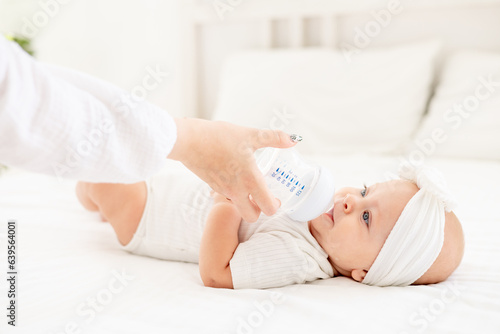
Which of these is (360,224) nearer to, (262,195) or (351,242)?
(351,242)

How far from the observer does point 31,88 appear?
1.80 feet

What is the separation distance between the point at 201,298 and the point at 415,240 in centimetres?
41

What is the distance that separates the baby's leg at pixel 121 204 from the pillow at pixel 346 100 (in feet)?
2.71

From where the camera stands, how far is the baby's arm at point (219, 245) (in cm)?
94

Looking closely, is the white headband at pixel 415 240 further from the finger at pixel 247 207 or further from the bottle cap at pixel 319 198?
the finger at pixel 247 207

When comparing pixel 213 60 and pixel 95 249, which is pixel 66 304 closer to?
pixel 95 249

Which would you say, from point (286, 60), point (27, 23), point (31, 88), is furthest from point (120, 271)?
point (27, 23)

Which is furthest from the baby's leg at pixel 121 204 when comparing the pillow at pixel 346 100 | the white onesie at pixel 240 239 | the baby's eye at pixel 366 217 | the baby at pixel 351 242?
the pillow at pixel 346 100

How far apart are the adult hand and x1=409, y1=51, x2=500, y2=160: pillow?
3.91 ft

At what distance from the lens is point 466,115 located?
176 cm

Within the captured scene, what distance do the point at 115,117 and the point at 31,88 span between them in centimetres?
11

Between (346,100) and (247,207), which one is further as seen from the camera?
(346,100)

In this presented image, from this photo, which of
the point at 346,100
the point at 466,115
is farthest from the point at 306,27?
the point at 466,115

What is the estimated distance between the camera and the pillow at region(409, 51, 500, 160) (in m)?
1.71
